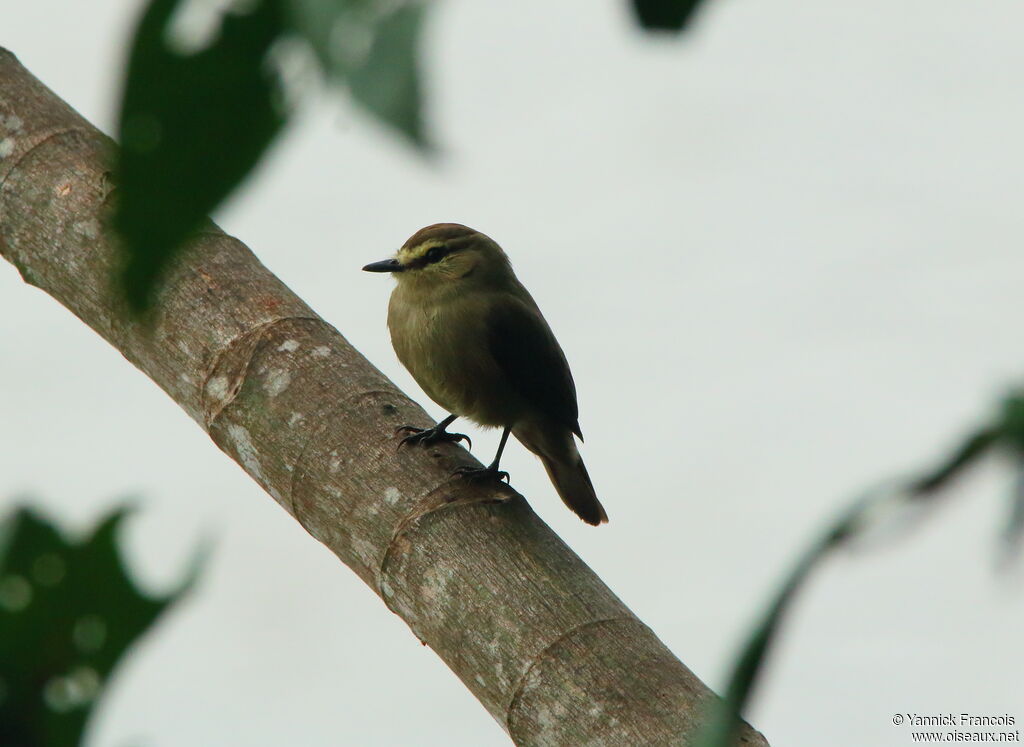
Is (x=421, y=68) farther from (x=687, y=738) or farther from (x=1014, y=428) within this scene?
(x=687, y=738)

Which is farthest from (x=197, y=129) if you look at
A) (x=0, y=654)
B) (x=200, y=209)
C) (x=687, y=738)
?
(x=687, y=738)

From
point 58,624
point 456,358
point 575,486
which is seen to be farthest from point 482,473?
point 58,624

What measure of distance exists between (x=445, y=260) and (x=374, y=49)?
414 centimetres

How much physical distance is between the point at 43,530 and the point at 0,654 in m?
0.08

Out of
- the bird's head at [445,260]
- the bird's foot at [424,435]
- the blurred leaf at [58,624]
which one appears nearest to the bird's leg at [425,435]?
the bird's foot at [424,435]

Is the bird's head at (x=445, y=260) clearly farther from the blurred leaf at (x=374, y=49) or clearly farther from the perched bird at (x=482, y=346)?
the blurred leaf at (x=374, y=49)

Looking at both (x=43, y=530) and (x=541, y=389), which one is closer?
(x=43, y=530)

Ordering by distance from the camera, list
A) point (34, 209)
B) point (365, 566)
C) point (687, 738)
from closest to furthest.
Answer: point (687, 738), point (365, 566), point (34, 209)

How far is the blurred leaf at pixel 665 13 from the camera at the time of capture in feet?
1.42

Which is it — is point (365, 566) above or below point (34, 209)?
below

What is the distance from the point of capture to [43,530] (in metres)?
0.68

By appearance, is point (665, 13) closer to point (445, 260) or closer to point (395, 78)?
point (395, 78)

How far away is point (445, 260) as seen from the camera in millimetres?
4520

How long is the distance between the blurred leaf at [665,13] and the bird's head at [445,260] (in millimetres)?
4009
